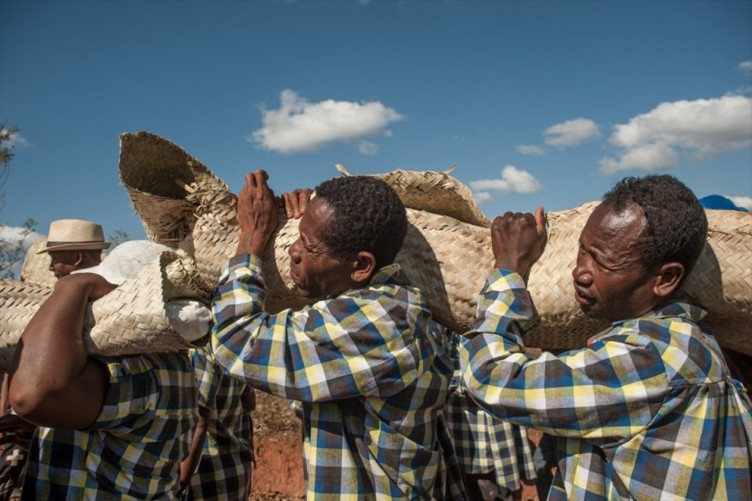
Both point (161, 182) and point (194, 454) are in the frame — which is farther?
point (194, 454)

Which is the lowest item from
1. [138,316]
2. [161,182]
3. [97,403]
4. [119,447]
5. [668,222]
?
[119,447]

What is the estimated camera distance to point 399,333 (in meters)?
1.60

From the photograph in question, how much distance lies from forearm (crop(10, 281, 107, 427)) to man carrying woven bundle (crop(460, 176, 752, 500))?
1.15m

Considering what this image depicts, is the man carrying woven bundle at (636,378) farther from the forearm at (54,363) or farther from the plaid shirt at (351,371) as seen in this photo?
the forearm at (54,363)

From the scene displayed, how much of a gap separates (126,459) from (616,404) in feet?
5.26

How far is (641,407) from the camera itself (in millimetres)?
1343

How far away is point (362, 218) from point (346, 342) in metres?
0.34

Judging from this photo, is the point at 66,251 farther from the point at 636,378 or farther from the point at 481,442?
the point at 636,378

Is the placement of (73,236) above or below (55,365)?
above

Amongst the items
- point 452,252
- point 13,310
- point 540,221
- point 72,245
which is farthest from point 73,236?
point 540,221

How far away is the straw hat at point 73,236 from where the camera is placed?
3.19 meters

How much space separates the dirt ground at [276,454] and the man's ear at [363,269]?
14.2 ft

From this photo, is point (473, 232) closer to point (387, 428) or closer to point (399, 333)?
point (399, 333)

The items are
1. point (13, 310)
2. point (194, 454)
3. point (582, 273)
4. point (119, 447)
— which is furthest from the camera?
point (194, 454)
